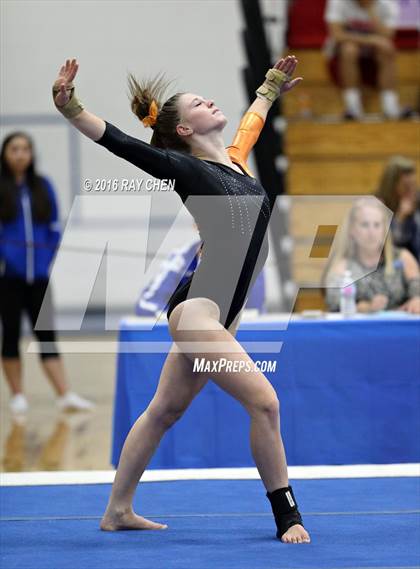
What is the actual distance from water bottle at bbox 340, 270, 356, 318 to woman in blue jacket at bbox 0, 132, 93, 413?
2.35 meters

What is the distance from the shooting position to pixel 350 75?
7.83 m

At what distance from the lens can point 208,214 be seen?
312cm

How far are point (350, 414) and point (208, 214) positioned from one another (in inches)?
69.1

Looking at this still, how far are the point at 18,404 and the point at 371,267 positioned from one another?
8.62 feet

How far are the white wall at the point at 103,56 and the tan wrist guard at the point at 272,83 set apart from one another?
194 inches

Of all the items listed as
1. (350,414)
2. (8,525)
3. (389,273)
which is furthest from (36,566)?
(389,273)

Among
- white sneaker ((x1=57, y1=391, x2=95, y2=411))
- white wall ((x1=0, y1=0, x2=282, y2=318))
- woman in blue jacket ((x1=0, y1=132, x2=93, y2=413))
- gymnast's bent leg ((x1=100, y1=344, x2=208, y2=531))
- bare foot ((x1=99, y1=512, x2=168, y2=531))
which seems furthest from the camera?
white wall ((x1=0, y1=0, x2=282, y2=318))

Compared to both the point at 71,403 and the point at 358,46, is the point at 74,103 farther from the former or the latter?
the point at 358,46

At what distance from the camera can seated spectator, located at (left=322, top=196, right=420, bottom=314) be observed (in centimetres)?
484

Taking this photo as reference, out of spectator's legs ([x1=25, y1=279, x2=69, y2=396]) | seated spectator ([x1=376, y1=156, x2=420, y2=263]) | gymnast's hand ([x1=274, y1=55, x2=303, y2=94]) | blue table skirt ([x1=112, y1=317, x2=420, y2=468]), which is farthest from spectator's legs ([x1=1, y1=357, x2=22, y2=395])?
gymnast's hand ([x1=274, y1=55, x2=303, y2=94])

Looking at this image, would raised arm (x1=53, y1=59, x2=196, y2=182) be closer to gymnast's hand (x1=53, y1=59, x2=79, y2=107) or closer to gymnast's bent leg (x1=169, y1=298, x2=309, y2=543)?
gymnast's hand (x1=53, y1=59, x2=79, y2=107)

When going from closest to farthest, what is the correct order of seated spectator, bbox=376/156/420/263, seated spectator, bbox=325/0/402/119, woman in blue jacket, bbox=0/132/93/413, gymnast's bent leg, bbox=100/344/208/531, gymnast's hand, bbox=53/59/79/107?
gymnast's hand, bbox=53/59/79/107 → gymnast's bent leg, bbox=100/344/208/531 → seated spectator, bbox=376/156/420/263 → woman in blue jacket, bbox=0/132/93/413 → seated spectator, bbox=325/0/402/119

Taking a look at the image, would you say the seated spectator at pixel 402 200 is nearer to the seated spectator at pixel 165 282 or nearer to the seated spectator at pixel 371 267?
the seated spectator at pixel 371 267

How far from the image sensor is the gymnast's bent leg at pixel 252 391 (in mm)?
3041
